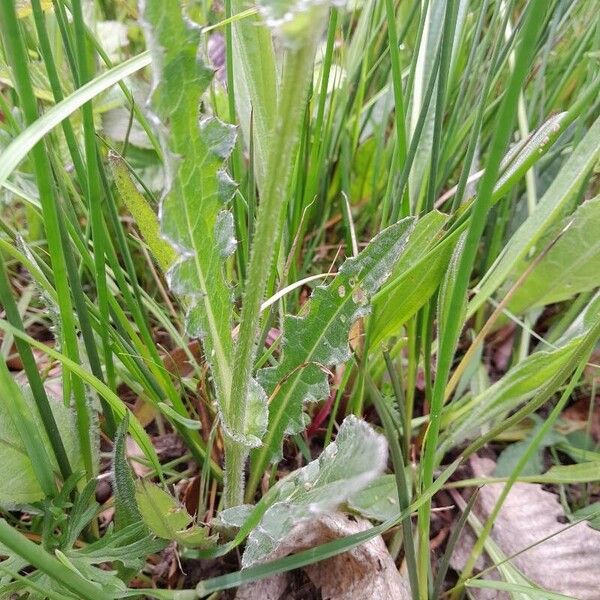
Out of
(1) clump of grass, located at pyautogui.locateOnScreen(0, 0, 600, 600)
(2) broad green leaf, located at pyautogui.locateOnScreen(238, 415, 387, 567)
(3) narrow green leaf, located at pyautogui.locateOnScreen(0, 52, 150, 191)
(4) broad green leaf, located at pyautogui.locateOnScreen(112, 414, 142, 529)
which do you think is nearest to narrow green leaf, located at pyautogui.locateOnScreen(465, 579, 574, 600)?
(1) clump of grass, located at pyautogui.locateOnScreen(0, 0, 600, 600)

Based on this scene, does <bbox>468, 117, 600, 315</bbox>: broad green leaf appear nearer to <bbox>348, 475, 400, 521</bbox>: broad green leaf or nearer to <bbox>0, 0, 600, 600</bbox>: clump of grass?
<bbox>0, 0, 600, 600</bbox>: clump of grass

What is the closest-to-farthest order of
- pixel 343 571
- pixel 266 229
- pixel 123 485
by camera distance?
pixel 266 229
pixel 123 485
pixel 343 571

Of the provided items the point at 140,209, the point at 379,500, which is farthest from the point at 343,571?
the point at 140,209

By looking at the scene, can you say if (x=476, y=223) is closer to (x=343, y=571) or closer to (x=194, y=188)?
(x=194, y=188)

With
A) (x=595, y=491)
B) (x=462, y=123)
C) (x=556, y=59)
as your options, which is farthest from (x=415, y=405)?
(x=556, y=59)

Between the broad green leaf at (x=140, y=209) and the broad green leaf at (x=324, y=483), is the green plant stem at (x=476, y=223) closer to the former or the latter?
the broad green leaf at (x=324, y=483)

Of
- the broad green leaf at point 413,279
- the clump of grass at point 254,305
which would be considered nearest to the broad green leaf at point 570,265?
the clump of grass at point 254,305
